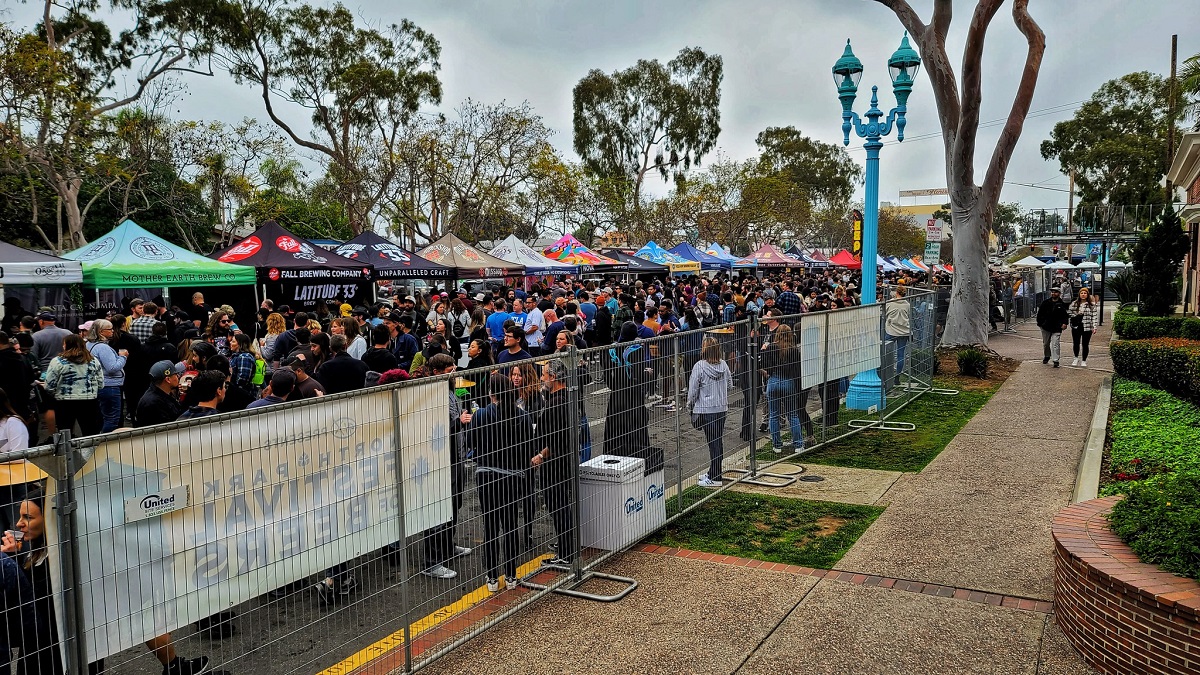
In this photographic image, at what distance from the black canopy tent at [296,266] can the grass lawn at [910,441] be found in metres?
9.99

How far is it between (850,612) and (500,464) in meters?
2.49

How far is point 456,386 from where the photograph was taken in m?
5.41

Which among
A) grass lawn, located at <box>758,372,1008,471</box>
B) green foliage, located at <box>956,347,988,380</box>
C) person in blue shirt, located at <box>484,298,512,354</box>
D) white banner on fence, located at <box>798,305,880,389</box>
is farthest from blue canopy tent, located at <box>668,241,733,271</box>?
white banner on fence, located at <box>798,305,880,389</box>

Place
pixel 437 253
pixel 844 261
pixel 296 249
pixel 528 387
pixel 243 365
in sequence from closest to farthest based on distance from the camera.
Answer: pixel 528 387, pixel 243 365, pixel 296 249, pixel 437 253, pixel 844 261

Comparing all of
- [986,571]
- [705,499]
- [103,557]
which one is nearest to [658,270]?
[705,499]

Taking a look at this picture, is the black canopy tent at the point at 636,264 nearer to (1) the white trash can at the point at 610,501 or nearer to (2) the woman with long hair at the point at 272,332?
(2) the woman with long hair at the point at 272,332

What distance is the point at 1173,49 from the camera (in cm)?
3747

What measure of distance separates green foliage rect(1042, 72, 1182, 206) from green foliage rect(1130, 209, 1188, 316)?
29718 millimetres

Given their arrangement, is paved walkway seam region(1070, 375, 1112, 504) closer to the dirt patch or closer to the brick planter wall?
the dirt patch

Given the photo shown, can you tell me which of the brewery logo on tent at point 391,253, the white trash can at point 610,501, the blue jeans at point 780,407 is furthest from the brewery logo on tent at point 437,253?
the white trash can at point 610,501

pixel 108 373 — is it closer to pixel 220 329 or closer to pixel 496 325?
pixel 220 329

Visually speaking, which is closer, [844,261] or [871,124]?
[871,124]

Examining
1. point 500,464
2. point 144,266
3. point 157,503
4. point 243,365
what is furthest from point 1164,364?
point 144,266

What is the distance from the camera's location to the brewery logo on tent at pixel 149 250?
47.7 ft
